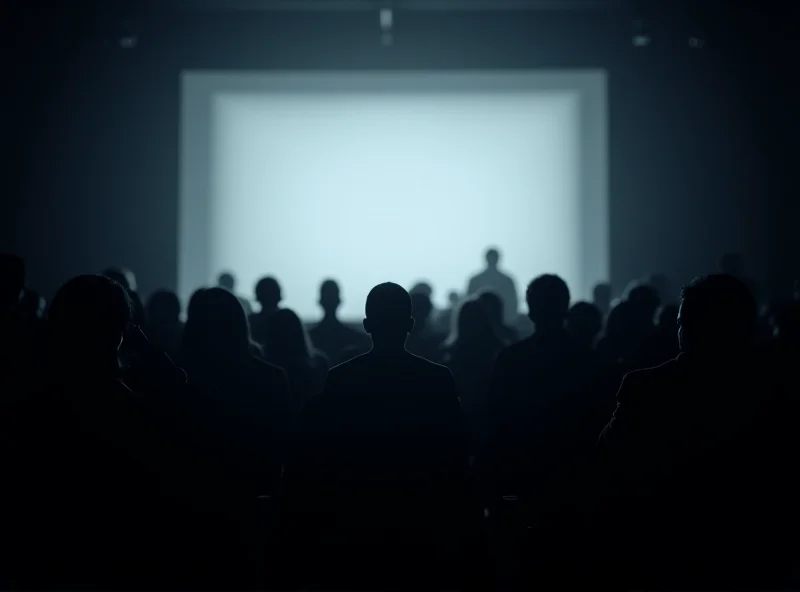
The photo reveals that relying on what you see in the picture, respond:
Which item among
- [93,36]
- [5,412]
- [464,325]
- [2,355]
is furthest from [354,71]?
[5,412]

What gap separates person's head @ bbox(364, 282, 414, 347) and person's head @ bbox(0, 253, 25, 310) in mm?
2069

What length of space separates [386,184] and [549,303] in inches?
288

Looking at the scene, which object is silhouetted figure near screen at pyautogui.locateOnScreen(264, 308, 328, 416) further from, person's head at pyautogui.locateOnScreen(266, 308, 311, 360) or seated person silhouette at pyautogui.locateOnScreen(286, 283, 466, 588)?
seated person silhouette at pyautogui.locateOnScreen(286, 283, 466, 588)

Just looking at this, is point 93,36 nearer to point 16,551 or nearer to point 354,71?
point 354,71

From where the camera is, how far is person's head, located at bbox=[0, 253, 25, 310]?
3361 millimetres

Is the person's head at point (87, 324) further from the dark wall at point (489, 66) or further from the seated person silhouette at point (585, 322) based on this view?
the dark wall at point (489, 66)

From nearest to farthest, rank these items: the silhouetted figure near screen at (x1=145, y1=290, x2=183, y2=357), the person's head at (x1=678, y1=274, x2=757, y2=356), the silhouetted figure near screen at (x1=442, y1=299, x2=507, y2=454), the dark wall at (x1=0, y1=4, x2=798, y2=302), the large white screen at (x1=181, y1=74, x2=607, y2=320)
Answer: the person's head at (x1=678, y1=274, x2=757, y2=356) < the silhouetted figure near screen at (x1=442, y1=299, x2=507, y2=454) < the silhouetted figure near screen at (x1=145, y1=290, x2=183, y2=357) < the large white screen at (x1=181, y1=74, x2=607, y2=320) < the dark wall at (x1=0, y1=4, x2=798, y2=302)

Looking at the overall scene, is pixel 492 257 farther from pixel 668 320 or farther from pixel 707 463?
pixel 707 463

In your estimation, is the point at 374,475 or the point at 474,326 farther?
the point at 474,326

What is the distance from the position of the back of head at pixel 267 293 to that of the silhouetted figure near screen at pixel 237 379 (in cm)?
178

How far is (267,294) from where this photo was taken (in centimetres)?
462

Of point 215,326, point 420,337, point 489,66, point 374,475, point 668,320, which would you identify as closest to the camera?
point 374,475

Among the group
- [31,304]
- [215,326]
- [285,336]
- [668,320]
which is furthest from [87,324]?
[31,304]

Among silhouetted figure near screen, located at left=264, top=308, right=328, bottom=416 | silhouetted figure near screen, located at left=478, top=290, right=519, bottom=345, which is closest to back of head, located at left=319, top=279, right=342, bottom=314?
silhouetted figure near screen, located at left=478, top=290, right=519, bottom=345
